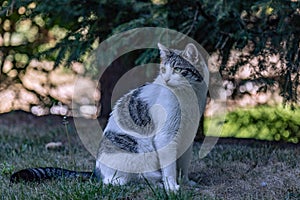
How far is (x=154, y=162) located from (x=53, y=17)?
2495 millimetres

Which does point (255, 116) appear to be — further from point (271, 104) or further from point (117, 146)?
point (117, 146)

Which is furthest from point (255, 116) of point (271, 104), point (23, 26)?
point (23, 26)

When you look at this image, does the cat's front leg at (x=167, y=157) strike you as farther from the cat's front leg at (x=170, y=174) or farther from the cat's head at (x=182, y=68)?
the cat's head at (x=182, y=68)

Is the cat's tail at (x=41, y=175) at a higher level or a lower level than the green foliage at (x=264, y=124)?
higher

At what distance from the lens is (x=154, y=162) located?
3.09 m

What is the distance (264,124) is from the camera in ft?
17.8

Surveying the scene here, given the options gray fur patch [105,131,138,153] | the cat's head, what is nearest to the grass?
gray fur patch [105,131,138,153]

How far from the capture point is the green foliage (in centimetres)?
523

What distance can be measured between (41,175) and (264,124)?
3054 mm

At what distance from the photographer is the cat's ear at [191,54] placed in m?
3.07

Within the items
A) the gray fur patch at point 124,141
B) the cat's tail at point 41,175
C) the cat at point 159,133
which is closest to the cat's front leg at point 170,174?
the cat at point 159,133

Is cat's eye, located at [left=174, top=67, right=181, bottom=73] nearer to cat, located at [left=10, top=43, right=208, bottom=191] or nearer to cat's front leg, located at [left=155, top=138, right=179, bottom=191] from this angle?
cat, located at [left=10, top=43, right=208, bottom=191]

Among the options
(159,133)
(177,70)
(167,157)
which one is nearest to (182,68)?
(177,70)

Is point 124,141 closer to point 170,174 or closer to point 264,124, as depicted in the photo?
point 170,174
